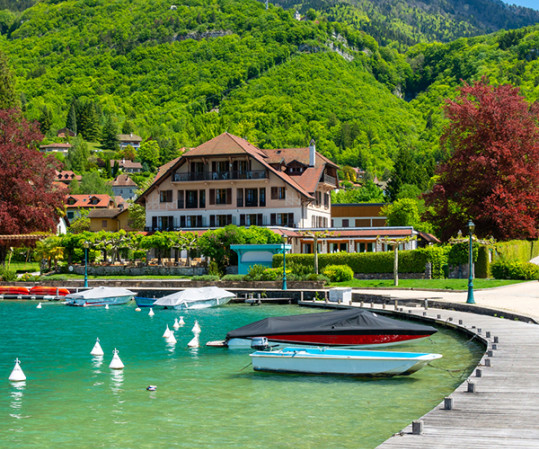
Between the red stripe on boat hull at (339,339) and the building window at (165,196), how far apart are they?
182 ft

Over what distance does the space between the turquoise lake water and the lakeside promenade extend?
1410mm

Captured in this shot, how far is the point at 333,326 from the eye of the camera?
27.5m

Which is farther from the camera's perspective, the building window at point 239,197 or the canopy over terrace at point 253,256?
the building window at point 239,197

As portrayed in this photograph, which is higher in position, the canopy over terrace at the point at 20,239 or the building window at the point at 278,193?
the building window at the point at 278,193

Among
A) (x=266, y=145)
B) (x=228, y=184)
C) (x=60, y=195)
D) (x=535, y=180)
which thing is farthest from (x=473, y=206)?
(x=266, y=145)

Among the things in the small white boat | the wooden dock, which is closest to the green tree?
the small white boat

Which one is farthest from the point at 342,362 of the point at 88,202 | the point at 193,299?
the point at 88,202

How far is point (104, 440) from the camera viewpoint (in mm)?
16562

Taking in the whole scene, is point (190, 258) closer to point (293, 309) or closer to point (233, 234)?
point (233, 234)

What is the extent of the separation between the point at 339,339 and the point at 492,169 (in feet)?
132

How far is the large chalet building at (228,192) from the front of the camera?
77875 mm

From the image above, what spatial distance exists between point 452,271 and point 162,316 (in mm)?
24793

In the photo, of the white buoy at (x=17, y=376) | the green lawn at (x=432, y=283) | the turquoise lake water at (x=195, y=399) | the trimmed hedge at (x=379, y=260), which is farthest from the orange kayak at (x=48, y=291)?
the white buoy at (x=17, y=376)

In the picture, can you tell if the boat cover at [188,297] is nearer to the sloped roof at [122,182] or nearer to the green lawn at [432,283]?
the green lawn at [432,283]
